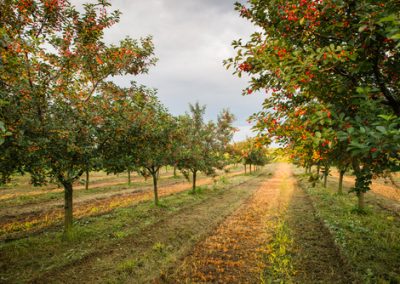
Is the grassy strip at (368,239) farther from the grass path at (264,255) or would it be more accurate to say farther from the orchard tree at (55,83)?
the orchard tree at (55,83)

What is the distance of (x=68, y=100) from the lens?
25.3 ft

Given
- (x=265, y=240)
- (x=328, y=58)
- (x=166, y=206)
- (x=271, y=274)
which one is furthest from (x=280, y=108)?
(x=166, y=206)

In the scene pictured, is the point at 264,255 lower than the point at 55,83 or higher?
lower

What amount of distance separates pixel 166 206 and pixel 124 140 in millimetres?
7480

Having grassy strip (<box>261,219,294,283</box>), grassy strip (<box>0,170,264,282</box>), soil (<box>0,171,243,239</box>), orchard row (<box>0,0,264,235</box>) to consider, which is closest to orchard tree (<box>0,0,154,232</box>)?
orchard row (<box>0,0,264,235</box>)

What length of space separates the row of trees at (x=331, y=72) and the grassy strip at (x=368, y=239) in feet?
4.58

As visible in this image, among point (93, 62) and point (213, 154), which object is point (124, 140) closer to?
point (93, 62)

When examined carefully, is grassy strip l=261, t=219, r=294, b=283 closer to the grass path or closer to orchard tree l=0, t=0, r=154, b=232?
the grass path

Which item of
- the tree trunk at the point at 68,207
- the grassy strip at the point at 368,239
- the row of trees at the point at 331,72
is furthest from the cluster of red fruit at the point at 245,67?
the tree trunk at the point at 68,207

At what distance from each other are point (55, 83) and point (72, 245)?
20.6ft

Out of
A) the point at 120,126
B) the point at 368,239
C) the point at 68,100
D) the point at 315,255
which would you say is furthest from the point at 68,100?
the point at 368,239

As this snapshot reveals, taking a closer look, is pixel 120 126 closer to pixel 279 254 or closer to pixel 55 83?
pixel 55 83

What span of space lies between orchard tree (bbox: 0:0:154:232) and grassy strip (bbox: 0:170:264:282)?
2336 millimetres

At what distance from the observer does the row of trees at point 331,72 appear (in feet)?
10.6
